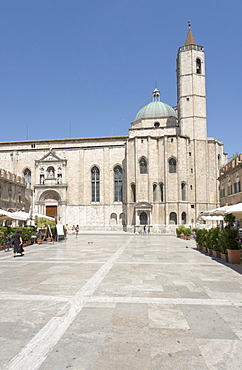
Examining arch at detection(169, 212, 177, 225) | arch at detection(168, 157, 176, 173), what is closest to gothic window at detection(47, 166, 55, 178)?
arch at detection(168, 157, 176, 173)

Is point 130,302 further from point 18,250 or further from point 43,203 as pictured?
point 43,203

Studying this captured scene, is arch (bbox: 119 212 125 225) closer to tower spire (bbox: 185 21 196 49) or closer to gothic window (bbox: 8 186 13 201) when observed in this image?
gothic window (bbox: 8 186 13 201)

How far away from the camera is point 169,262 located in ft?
39.8

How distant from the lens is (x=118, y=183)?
46.0 m

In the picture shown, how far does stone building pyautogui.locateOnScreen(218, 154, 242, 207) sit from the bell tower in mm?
14537

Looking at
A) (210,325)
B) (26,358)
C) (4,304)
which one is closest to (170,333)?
(210,325)

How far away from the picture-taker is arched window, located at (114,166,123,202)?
45562 millimetres

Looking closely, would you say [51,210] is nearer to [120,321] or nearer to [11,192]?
[11,192]

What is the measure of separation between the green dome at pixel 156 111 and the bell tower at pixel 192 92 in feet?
12.7

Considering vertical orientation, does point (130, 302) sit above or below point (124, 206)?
below

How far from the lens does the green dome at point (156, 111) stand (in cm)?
4822

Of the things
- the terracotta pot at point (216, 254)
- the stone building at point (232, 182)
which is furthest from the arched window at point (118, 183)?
the terracotta pot at point (216, 254)

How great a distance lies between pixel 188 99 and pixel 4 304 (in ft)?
139

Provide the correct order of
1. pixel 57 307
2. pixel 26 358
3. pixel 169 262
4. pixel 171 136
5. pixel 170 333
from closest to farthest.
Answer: pixel 26 358, pixel 170 333, pixel 57 307, pixel 169 262, pixel 171 136
